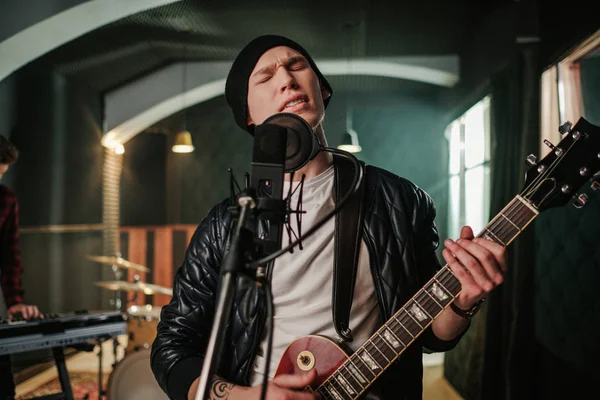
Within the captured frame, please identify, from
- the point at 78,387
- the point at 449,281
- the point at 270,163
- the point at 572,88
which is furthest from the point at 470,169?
the point at 78,387

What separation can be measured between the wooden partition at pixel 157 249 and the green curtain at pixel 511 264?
273cm

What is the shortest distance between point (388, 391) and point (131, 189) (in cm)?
389

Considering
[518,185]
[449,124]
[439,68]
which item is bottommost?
[518,185]

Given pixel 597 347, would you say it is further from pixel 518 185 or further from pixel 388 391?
pixel 388 391

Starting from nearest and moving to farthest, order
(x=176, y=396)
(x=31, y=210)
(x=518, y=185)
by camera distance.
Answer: (x=176, y=396) → (x=518, y=185) → (x=31, y=210)

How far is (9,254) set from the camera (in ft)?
9.12

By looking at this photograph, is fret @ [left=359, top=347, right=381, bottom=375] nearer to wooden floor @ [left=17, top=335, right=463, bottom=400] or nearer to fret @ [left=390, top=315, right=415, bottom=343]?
fret @ [left=390, top=315, right=415, bottom=343]

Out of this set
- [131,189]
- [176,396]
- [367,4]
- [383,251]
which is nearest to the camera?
[176,396]

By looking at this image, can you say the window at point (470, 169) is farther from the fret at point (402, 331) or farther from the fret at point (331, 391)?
the fret at point (331, 391)

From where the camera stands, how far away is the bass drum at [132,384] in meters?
2.70

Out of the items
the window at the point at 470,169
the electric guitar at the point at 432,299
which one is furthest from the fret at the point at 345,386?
the window at the point at 470,169

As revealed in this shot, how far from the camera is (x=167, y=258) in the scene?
15.1ft

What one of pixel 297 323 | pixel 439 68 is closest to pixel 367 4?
pixel 439 68

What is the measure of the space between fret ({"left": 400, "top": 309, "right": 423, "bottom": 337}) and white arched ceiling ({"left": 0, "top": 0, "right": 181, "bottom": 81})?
3.02 m
